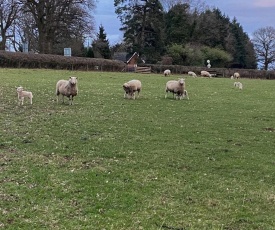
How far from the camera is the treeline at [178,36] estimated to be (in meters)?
85.4

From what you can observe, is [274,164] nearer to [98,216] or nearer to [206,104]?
[98,216]

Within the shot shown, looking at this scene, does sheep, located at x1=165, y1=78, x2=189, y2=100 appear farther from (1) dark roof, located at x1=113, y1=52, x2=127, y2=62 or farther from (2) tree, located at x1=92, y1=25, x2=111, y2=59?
(1) dark roof, located at x1=113, y1=52, x2=127, y2=62

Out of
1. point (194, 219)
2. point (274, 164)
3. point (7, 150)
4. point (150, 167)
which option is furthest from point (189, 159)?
point (7, 150)

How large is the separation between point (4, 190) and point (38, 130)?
5.37 m

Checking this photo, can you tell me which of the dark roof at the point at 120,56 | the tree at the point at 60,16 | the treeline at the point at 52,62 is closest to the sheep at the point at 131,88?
the treeline at the point at 52,62

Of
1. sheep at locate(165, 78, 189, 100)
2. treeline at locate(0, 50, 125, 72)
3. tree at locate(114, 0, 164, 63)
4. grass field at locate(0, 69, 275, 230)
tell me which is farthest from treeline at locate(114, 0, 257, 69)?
grass field at locate(0, 69, 275, 230)

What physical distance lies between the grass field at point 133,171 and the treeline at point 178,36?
68.1m

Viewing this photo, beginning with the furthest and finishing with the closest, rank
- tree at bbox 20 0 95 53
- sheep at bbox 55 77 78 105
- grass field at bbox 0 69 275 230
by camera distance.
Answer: tree at bbox 20 0 95 53, sheep at bbox 55 77 78 105, grass field at bbox 0 69 275 230

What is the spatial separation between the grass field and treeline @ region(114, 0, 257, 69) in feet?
223

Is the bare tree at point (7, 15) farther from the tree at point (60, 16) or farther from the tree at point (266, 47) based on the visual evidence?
the tree at point (266, 47)

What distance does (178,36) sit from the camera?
9138cm

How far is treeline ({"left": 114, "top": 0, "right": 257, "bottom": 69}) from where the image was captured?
3364 inches

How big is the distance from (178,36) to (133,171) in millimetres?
85237

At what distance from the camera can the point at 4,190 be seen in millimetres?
7383
